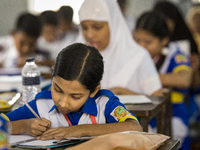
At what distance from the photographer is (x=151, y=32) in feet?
11.3

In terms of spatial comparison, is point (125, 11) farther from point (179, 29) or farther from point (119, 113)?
point (119, 113)

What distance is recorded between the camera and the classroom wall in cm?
804

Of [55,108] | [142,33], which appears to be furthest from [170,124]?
[55,108]

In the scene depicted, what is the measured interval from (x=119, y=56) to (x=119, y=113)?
1357mm

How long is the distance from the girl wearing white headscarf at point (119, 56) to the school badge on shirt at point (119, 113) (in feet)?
3.31

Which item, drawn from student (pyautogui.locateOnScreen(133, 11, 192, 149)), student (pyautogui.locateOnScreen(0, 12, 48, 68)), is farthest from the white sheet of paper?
student (pyautogui.locateOnScreen(0, 12, 48, 68))

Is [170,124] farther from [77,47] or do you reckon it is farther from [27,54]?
[27,54]

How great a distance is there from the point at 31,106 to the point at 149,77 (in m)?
1.42

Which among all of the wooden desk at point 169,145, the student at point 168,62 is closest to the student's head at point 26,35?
the student at point 168,62

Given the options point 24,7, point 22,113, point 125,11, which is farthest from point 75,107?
point 24,7

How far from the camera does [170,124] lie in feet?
10.1

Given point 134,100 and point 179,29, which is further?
point 179,29

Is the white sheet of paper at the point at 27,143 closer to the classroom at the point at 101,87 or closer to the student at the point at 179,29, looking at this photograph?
the classroom at the point at 101,87

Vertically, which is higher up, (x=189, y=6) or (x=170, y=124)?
(x=189, y=6)
